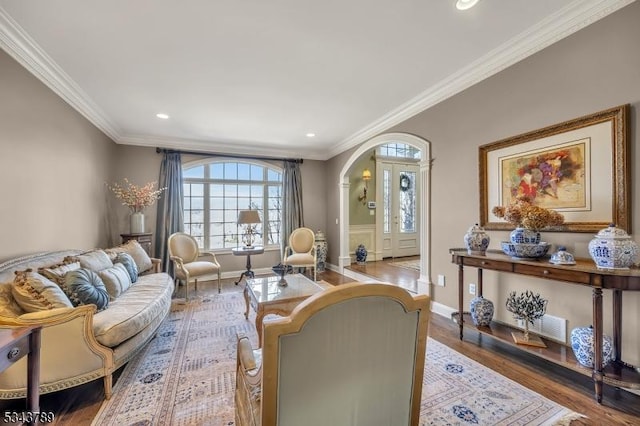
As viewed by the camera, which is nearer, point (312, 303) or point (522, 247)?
point (312, 303)

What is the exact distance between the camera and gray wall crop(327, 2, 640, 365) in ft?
5.93

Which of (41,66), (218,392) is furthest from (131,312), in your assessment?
(41,66)

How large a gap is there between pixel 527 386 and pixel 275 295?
7.01 ft

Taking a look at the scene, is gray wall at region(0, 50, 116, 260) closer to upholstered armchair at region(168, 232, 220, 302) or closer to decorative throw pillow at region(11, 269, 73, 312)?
decorative throw pillow at region(11, 269, 73, 312)

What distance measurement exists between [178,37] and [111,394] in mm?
2769

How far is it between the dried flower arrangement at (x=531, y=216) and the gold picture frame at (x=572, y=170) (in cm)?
18

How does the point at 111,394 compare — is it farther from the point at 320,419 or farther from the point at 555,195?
the point at 555,195

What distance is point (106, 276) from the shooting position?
8.47 ft

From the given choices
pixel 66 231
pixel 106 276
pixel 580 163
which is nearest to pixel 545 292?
pixel 580 163

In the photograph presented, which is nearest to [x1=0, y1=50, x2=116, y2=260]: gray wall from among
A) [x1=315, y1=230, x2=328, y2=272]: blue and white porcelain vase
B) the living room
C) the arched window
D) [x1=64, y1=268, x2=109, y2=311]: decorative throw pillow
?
the living room

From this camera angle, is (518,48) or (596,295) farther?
(518,48)

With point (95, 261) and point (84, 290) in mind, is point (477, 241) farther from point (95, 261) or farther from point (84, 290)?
point (95, 261)

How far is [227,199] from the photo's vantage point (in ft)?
18.3

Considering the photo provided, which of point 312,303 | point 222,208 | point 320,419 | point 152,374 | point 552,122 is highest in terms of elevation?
point 552,122
